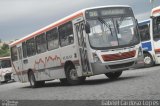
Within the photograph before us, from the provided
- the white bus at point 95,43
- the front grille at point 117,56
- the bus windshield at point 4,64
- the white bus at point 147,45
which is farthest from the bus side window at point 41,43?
the bus windshield at point 4,64

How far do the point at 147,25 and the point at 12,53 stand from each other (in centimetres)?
879

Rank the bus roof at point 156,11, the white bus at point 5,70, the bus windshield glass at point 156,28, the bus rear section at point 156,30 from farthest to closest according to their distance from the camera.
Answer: the white bus at point 5,70 → the bus windshield glass at point 156,28 → the bus roof at point 156,11 → the bus rear section at point 156,30

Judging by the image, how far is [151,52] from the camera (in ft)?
89.7

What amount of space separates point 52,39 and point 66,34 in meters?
1.77

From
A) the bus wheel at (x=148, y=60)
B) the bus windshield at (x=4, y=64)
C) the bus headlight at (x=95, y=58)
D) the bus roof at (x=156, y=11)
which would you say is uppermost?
the bus roof at (x=156, y=11)

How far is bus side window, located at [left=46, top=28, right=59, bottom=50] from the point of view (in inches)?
796

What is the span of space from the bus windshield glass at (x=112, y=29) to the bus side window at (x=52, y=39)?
303cm

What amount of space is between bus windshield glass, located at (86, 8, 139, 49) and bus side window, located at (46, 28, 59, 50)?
3031 millimetres

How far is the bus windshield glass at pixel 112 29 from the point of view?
17406 mm

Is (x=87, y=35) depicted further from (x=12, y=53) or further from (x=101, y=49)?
(x=12, y=53)

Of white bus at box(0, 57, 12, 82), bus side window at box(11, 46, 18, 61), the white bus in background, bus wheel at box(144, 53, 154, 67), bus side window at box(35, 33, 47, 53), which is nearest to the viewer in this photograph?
bus side window at box(35, 33, 47, 53)

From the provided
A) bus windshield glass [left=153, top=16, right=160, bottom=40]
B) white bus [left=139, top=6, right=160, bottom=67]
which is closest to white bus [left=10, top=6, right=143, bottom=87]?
bus windshield glass [left=153, top=16, right=160, bottom=40]

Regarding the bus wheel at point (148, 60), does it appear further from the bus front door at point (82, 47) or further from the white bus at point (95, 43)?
the bus front door at point (82, 47)

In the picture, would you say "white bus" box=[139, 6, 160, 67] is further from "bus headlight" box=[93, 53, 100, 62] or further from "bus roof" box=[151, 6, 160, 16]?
"bus headlight" box=[93, 53, 100, 62]
